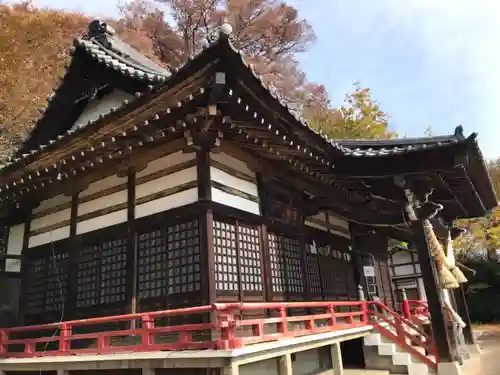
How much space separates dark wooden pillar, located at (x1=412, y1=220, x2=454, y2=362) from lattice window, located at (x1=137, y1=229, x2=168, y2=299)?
5.67m

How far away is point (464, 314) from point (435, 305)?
681 centimetres

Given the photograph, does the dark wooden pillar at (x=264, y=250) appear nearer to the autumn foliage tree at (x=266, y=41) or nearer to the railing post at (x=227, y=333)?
the railing post at (x=227, y=333)

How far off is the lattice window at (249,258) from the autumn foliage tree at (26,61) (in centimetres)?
1484

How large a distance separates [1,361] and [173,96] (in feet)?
20.7

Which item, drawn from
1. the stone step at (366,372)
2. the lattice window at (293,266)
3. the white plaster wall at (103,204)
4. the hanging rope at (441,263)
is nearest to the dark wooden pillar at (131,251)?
the white plaster wall at (103,204)

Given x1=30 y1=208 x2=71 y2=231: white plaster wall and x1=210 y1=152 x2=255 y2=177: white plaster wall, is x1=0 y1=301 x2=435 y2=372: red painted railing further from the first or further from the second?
x1=210 y1=152 x2=255 y2=177: white plaster wall

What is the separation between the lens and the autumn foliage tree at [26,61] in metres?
20.0

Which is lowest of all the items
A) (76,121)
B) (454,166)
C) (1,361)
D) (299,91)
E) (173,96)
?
(1,361)

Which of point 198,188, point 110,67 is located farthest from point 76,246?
point 110,67

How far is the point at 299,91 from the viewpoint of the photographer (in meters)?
31.7

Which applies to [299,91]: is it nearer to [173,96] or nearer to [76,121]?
[76,121]

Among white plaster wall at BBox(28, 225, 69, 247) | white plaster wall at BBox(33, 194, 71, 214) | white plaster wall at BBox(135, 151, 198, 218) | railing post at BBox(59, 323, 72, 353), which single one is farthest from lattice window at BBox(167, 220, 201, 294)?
white plaster wall at BBox(33, 194, 71, 214)

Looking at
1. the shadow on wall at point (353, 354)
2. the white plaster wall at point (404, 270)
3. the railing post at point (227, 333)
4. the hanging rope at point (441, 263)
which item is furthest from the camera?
the white plaster wall at point (404, 270)

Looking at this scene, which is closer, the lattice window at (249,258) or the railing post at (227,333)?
the railing post at (227,333)
